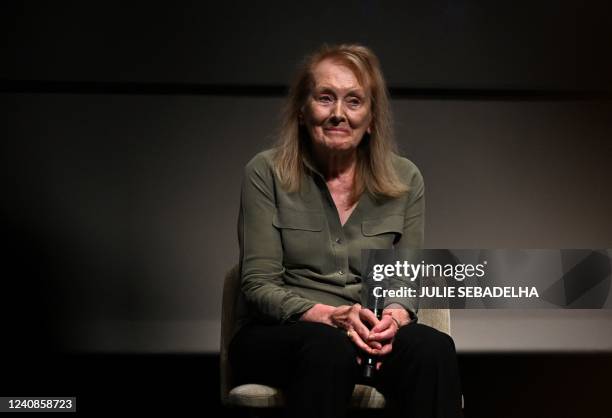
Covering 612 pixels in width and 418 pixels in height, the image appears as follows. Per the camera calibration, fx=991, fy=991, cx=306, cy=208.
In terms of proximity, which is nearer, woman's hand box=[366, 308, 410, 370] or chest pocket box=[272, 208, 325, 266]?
woman's hand box=[366, 308, 410, 370]

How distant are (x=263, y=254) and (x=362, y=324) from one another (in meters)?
0.32

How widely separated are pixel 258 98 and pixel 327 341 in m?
1.79

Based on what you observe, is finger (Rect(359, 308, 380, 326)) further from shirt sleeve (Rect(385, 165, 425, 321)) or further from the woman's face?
the woman's face

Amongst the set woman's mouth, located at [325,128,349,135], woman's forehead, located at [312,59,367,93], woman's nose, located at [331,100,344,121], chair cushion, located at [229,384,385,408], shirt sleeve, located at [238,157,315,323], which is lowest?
chair cushion, located at [229,384,385,408]

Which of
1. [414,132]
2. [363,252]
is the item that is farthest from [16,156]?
[363,252]

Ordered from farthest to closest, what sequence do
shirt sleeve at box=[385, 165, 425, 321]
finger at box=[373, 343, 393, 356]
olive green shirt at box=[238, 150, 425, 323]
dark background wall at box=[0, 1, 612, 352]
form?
dark background wall at box=[0, 1, 612, 352]
shirt sleeve at box=[385, 165, 425, 321]
olive green shirt at box=[238, 150, 425, 323]
finger at box=[373, 343, 393, 356]

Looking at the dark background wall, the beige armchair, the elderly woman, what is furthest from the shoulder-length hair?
the dark background wall

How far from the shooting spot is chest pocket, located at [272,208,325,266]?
2.36m

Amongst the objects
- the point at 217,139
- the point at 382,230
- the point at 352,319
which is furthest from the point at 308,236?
the point at 217,139

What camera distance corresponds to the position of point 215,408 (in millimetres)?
3354

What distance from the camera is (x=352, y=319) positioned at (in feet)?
7.07

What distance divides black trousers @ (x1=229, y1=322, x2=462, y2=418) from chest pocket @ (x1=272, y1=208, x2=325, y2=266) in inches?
8.3

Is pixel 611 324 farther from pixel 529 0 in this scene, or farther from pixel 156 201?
pixel 156 201

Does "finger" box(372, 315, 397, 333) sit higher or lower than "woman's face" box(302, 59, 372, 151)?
lower
